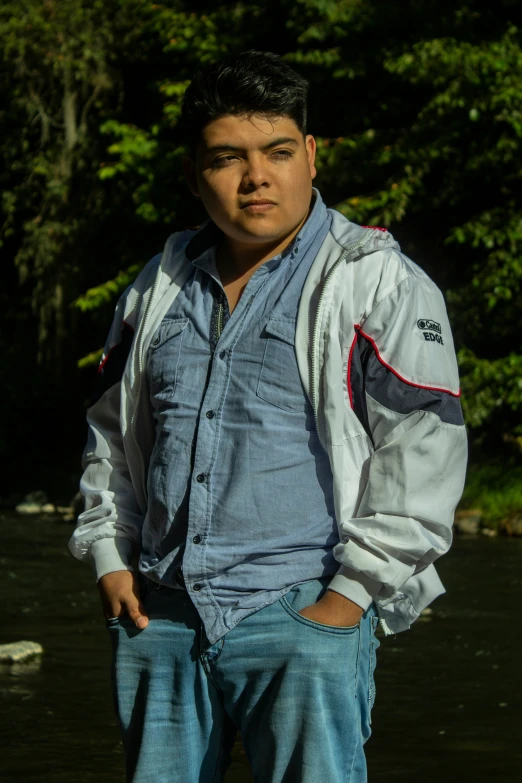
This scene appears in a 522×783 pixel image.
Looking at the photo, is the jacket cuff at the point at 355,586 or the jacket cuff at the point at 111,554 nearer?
the jacket cuff at the point at 355,586

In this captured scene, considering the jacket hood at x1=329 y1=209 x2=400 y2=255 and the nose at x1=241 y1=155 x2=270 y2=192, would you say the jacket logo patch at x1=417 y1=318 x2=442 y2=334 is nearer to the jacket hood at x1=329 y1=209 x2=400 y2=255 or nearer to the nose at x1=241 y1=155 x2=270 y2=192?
the jacket hood at x1=329 y1=209 x2=400 y2=255

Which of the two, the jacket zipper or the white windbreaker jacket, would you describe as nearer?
the white windbreaker jacket

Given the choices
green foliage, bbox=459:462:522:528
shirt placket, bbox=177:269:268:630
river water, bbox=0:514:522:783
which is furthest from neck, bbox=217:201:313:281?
green foliage, bbox=459:462:522:528

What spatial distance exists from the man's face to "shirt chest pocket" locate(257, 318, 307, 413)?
23 centimetres

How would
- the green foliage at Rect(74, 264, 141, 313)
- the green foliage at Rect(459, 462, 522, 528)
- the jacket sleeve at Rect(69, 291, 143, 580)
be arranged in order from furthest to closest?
the green foliage at Rect(74, 264, 141, 313) → the green foliage at Rect(459, 462, 522, 528) → the jacket sleeve at Rect(69, 291, 143, 580)

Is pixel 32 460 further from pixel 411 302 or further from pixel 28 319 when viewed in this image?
pixel 411 302

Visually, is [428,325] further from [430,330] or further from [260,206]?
[260,206]

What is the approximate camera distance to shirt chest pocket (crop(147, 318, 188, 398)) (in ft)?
8.16

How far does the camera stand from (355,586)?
2.24 metres

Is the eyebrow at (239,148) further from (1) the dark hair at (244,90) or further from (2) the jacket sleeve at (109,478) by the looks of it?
(2) the jacket sleeve at (109,478)

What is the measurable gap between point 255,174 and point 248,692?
0.99 meters

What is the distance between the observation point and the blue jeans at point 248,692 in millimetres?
2229

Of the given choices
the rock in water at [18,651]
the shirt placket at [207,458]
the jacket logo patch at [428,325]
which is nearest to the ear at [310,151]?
the shirt placket at [207,458]

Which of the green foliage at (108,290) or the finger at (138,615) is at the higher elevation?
the finger at (138,615)
